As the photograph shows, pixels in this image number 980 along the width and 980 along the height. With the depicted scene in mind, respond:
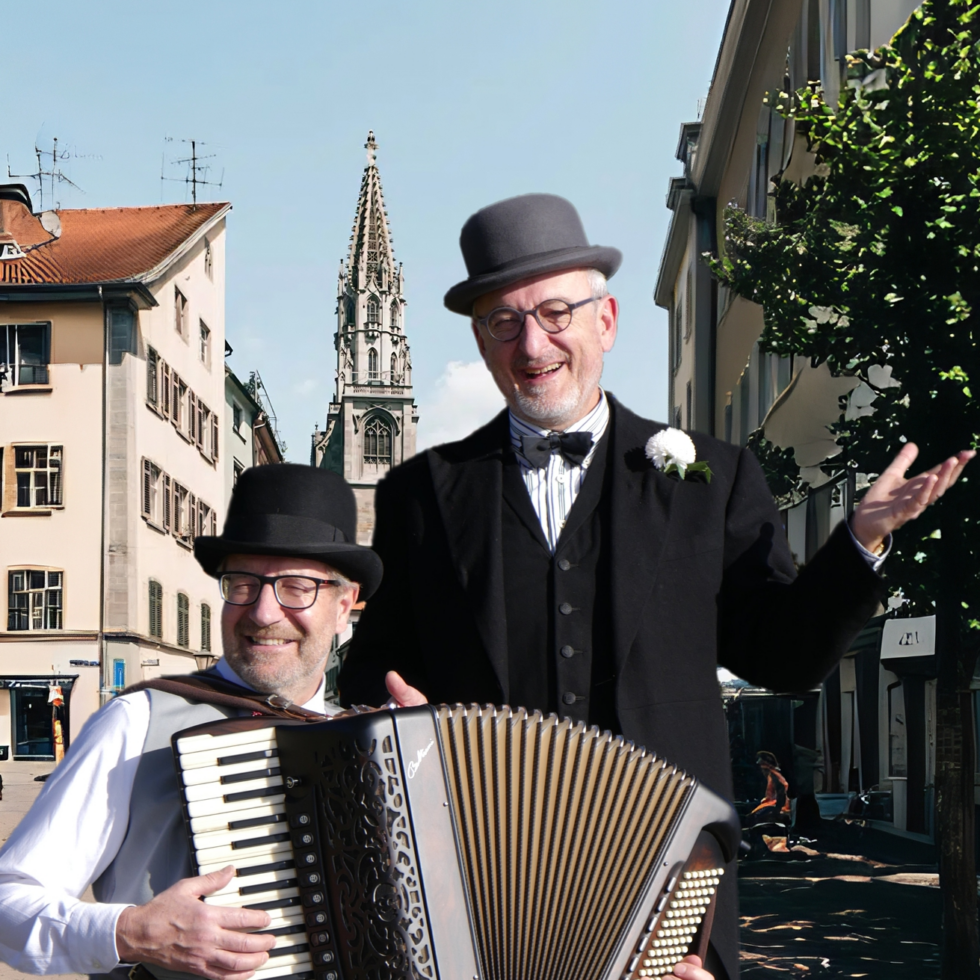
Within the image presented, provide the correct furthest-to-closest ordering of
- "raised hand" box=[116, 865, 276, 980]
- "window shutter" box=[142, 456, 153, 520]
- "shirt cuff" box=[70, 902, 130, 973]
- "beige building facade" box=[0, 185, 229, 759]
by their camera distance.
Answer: "window shutter" box=[142, 456, 153, 520] < "beige building facade" box=[0, 185, 229, 759] < "shirt cuff" box=[70, 902, 130, 973] < "raised hand" box=[116, 865, 276, 980]

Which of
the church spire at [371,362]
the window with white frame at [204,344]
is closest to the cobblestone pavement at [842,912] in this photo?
the window with white frame at [204,344]

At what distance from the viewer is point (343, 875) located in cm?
216

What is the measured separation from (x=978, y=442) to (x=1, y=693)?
993 inches

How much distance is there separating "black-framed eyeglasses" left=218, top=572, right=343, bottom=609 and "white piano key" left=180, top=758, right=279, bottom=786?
448 mm

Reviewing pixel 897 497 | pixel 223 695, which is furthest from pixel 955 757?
pixel 223 695

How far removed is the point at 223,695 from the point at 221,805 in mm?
326

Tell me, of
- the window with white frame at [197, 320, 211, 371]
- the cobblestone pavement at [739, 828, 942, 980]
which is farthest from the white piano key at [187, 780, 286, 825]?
the window with white frame at [197, 320, 211, 371]

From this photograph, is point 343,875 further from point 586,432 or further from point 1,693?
point 1,693

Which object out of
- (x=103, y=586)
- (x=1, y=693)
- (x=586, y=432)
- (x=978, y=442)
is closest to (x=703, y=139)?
(x=978, y=442)

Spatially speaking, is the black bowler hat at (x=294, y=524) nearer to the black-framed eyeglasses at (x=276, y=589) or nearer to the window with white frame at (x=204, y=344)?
the black-framed eyeglasses at (x=276, y=589)

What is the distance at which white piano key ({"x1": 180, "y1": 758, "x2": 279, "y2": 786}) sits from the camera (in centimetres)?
214

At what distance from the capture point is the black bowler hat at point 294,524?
2.58 meters

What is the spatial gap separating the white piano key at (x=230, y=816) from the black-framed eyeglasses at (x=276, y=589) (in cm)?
49

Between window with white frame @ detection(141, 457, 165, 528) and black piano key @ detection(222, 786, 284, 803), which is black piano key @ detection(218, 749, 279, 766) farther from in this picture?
window with white frame @ detection(141, 457, 165, 528)
